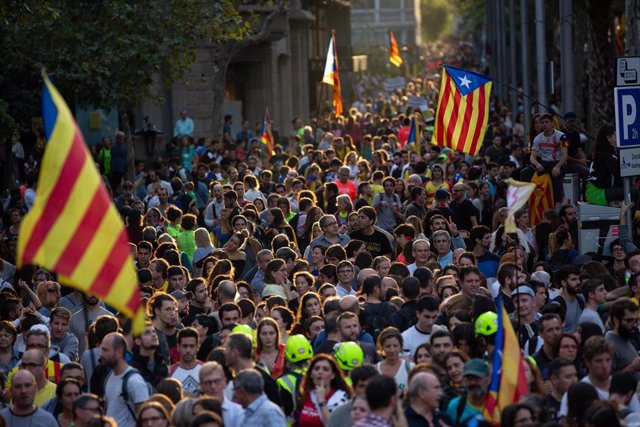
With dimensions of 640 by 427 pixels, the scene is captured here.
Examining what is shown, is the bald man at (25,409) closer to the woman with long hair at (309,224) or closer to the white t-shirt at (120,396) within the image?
the white t-shirt at (120,396)

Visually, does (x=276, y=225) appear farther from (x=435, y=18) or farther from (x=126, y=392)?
(x=435, y=18)

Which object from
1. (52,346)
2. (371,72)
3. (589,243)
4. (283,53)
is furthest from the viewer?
(371,72)

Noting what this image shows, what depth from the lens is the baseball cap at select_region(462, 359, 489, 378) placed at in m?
9.59

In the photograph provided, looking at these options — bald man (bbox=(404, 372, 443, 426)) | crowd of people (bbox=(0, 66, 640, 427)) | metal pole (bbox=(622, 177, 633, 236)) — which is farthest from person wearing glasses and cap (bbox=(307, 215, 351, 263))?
bald man (bbox=(404, 372, 443, 426))

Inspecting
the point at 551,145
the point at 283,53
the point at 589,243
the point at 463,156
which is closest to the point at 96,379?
the point at 589,243

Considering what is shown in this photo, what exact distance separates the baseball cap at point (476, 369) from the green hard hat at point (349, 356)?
1.14 m

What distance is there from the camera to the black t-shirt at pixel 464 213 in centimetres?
1947

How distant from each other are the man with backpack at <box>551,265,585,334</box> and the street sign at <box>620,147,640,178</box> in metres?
2.00

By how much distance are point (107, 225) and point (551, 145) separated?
12.8 meters

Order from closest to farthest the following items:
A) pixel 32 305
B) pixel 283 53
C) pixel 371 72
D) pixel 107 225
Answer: pixel 107 225, pixel 32 305, pixel 283 53, pixel 371 72

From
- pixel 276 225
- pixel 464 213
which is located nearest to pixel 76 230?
pixel 276 225

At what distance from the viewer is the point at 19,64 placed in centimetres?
2623

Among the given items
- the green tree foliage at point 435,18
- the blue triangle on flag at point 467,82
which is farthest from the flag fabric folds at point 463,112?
the green tree foliage at point 435,18

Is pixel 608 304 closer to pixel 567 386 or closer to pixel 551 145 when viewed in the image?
pixel 567 386
